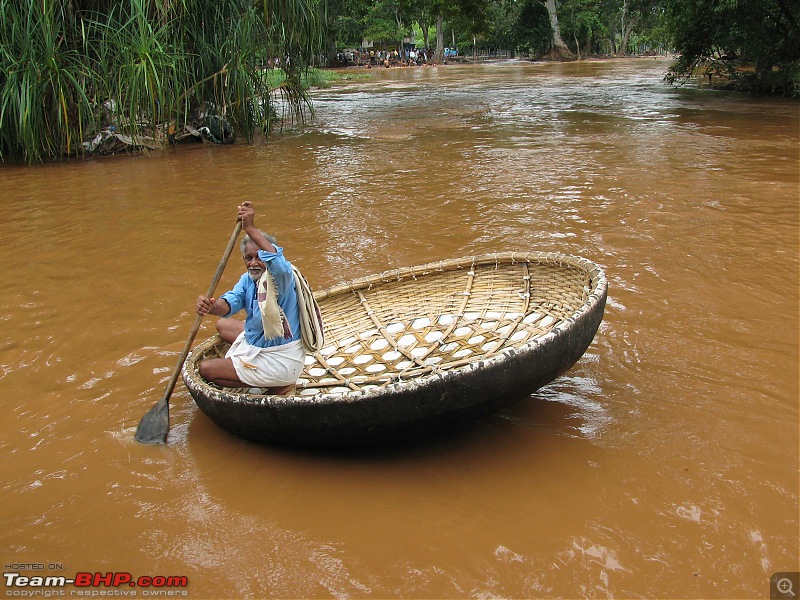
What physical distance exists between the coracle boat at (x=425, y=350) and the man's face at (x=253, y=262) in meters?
0.51

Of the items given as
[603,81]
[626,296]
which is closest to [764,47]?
[603,81]

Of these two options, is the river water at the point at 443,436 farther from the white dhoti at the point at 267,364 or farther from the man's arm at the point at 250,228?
the man's arm at the point at 250,228

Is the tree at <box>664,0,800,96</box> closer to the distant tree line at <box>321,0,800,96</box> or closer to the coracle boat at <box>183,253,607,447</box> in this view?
the distant tree line at <box>321,0,800,96</box>

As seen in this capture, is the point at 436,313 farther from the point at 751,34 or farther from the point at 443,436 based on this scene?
the point at 751,34

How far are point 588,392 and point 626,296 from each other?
1.33 m

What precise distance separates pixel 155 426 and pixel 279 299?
84cm

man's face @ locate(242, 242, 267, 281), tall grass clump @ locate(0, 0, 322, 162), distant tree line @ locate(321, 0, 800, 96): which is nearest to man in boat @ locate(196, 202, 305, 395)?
man's face @ locate(242, 242, 267, 281)

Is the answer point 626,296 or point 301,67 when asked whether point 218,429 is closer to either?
point 626,296

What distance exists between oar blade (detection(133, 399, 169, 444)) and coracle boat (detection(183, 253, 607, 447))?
9.1 inches

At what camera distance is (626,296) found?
4.52 meters

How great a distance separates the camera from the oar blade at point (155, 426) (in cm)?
315

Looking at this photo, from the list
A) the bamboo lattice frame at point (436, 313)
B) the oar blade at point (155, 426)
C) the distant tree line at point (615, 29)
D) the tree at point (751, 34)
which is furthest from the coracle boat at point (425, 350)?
the tree at point (751, 34)

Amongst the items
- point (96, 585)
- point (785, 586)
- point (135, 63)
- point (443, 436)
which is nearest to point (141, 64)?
point (135, 63)

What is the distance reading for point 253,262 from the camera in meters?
2.94
